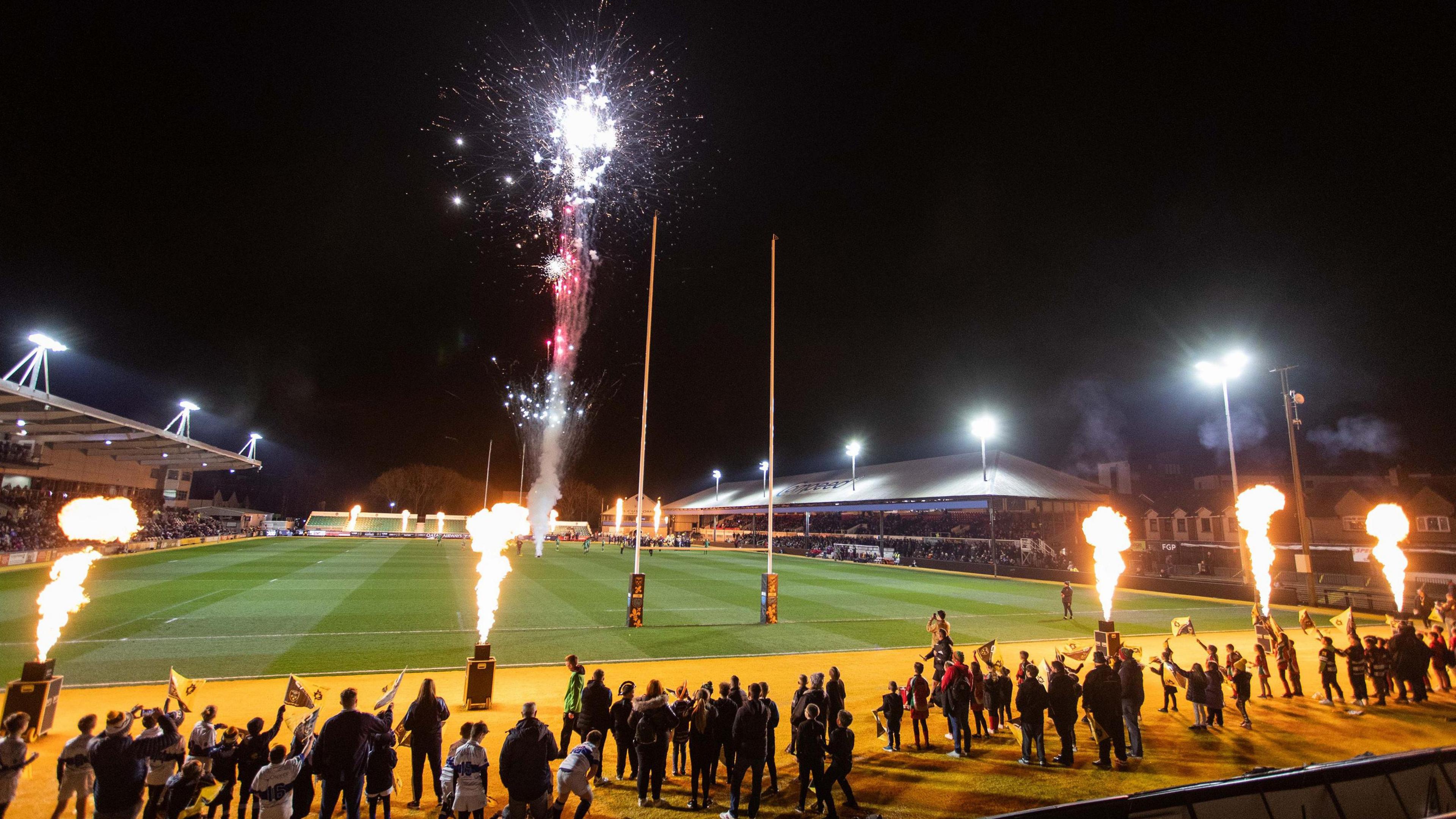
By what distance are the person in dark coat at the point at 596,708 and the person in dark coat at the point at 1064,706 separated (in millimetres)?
6213

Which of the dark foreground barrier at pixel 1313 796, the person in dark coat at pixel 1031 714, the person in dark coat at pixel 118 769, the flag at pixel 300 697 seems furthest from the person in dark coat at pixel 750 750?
the person in dark coat at pixel 118 769

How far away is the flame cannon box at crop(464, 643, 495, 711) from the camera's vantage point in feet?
37.4

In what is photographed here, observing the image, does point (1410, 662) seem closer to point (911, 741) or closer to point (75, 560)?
point (911, 741)

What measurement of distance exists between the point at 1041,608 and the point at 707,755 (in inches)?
912

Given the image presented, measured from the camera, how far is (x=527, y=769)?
21.3 ft

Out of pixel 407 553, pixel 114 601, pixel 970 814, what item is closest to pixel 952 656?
pixel 970 814

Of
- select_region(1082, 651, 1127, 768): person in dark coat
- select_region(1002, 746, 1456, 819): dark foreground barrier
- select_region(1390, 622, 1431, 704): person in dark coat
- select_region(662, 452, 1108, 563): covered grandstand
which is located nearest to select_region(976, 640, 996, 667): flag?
select_region(1082, 651, 1127, 768): person in dark coat

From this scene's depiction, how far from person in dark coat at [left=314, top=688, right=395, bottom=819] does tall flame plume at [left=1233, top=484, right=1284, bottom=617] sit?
2470 centimetres

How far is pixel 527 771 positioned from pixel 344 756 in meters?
2.02

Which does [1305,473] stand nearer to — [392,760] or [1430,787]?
[1430,787]

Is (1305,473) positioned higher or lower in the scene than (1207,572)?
higher

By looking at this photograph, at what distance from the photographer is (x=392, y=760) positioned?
7023 millimetres

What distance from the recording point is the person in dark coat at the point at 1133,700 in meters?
9.60

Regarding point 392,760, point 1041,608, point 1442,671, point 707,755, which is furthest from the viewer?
point 1041,608
